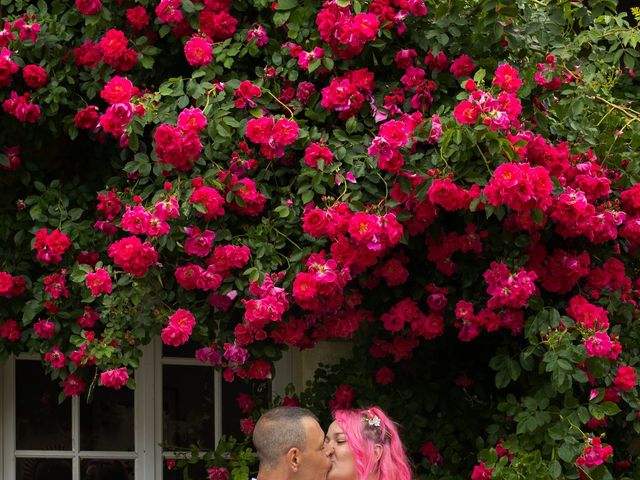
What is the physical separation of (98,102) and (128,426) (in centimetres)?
137

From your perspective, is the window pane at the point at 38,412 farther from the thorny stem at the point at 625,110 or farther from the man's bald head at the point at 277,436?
the thorny stem at the point at 625,110

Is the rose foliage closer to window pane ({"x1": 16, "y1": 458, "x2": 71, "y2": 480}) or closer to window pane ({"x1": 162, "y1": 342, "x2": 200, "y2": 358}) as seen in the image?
window pane ({"x1": 16, "y1": 458, "x2": 71, "y2": 480})

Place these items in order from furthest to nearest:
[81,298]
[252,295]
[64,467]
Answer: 1. [64,467]
2. [81,298]
3. [252,295]

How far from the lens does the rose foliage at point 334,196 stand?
5.04 metres

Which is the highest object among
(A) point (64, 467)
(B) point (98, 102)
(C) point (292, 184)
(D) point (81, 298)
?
(B) point (98, 102)

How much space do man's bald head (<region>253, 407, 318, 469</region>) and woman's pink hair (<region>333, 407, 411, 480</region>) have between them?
46 cm

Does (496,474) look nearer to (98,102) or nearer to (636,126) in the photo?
(636,126)

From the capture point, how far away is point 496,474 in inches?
209

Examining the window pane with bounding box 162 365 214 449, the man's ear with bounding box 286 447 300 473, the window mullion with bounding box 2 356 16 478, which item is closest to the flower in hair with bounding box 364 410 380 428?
the man's ear with bounding box 286 447 300 473

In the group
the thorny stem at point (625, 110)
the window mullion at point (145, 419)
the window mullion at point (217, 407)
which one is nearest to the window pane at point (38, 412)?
the window mullion at point (145, 419)

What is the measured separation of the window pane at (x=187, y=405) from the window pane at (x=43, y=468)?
0.43 m

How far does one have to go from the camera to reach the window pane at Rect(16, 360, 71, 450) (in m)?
6.04

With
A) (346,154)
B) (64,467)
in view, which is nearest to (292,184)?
(346,154)

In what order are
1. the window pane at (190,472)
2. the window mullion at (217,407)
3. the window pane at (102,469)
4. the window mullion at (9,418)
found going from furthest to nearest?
the window mullion at (217,407) → the window pane at (190,472) → the window pane at (102,469) → the window mullion at (9,418)
